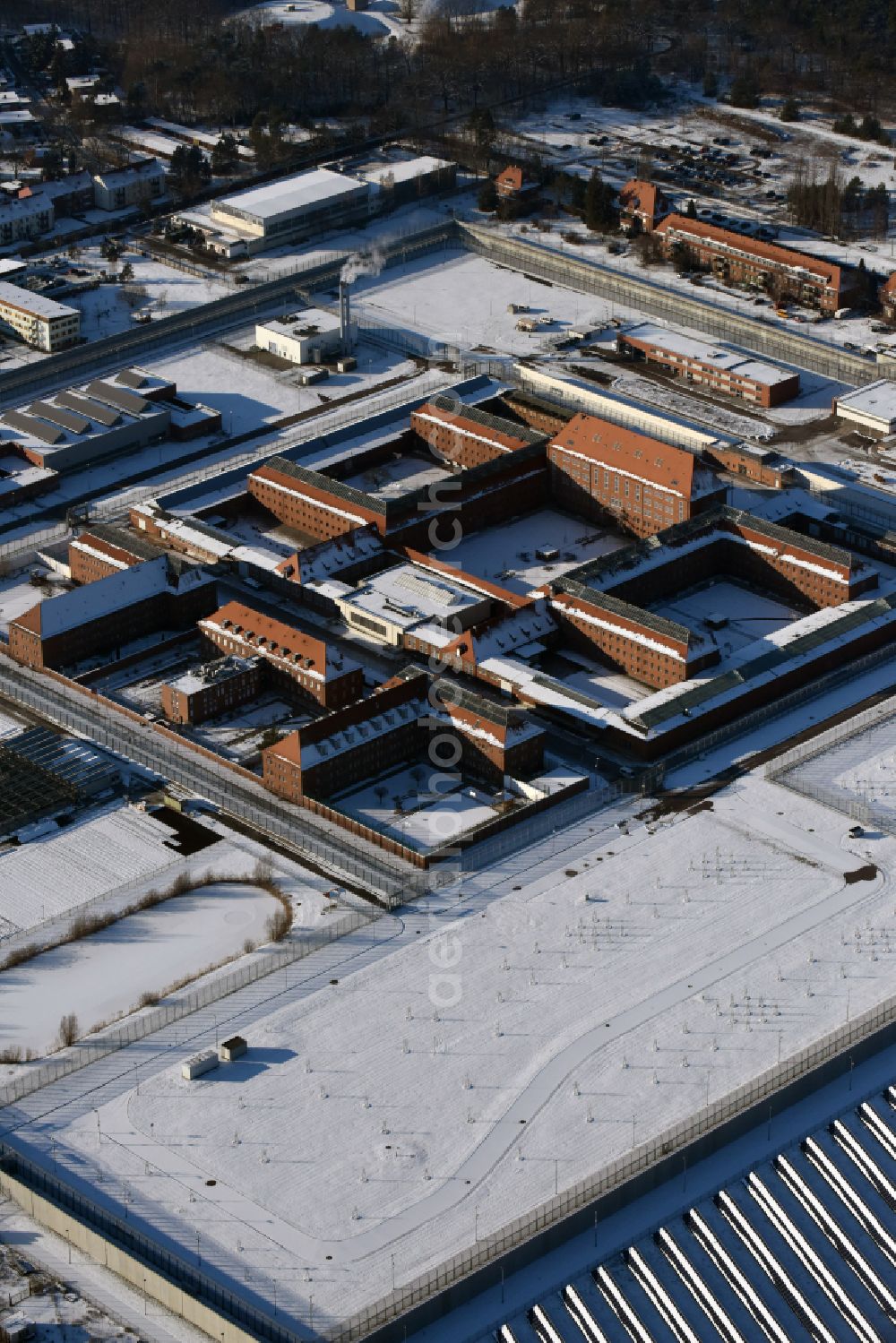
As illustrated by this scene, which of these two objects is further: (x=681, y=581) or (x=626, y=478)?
(x=626, y=478)

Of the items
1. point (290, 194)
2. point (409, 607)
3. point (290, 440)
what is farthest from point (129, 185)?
point (409, 607)

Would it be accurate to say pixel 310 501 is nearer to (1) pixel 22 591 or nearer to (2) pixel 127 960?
(1) pixel 22 591

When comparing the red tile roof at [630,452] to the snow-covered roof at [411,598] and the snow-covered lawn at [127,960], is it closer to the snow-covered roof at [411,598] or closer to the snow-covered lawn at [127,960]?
the snow-covered roof at [411,598]

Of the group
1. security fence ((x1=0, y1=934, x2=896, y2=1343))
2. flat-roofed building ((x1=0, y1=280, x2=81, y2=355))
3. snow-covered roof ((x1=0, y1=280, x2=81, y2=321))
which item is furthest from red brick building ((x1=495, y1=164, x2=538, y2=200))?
security fence ((x1=0, y1=934, x2=896, y2=1343))

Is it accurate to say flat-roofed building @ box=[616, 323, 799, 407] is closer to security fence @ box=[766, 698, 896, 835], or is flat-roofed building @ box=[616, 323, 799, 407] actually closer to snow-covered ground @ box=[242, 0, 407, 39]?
security fence @ box=[766, 698, 896, 835]

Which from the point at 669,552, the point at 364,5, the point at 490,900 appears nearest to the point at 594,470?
the point at 669,552

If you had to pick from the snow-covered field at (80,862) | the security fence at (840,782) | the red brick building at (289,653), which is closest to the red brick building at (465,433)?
the red brick building at (289,653)

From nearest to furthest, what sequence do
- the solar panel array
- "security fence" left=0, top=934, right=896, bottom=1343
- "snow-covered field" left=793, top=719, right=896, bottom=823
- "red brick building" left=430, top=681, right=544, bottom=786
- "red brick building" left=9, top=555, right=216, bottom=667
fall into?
"security fence" left=0, top=934, right=896, bottom=1343 → the solar panel array → "red brick building" left=430, top=681, right=544, bottom=786 → "snow-covered field" left=793, top=719, right=896, bottom=823 → "red brick building" left=9, top=555, right=216, bottom=667
